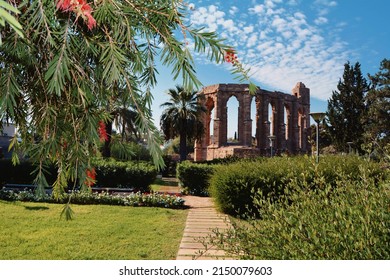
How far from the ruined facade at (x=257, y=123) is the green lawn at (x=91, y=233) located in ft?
71.1

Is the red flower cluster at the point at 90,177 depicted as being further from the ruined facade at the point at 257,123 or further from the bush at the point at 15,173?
the ruined facade at the point at 257,123

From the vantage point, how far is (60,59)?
4.37 feet

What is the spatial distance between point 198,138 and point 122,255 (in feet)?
65.3

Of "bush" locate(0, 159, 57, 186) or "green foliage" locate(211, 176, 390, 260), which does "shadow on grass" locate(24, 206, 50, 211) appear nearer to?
"bush" locate(0, 159, 57, 186)

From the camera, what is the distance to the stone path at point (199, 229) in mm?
4555

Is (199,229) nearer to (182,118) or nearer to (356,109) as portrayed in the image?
(182,118)

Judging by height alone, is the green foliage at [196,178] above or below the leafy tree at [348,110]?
below

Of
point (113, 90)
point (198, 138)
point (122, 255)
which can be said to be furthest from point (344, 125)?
point (113, 90)

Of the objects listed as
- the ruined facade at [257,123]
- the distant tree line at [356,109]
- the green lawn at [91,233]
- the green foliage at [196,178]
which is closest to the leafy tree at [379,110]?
the distant tree line at [356,109]

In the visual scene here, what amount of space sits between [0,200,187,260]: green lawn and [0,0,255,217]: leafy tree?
339 cm

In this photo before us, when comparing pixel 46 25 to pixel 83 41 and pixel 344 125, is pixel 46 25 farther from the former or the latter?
pixel 344 125

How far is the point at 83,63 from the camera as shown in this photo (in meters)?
1.70

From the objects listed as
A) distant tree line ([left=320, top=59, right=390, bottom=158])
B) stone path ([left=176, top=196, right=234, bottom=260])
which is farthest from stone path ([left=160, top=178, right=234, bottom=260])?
distant tree line ([left=320, top=59, right=390, bottom=158])

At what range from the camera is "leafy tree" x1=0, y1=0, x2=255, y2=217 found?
4.68 ft
